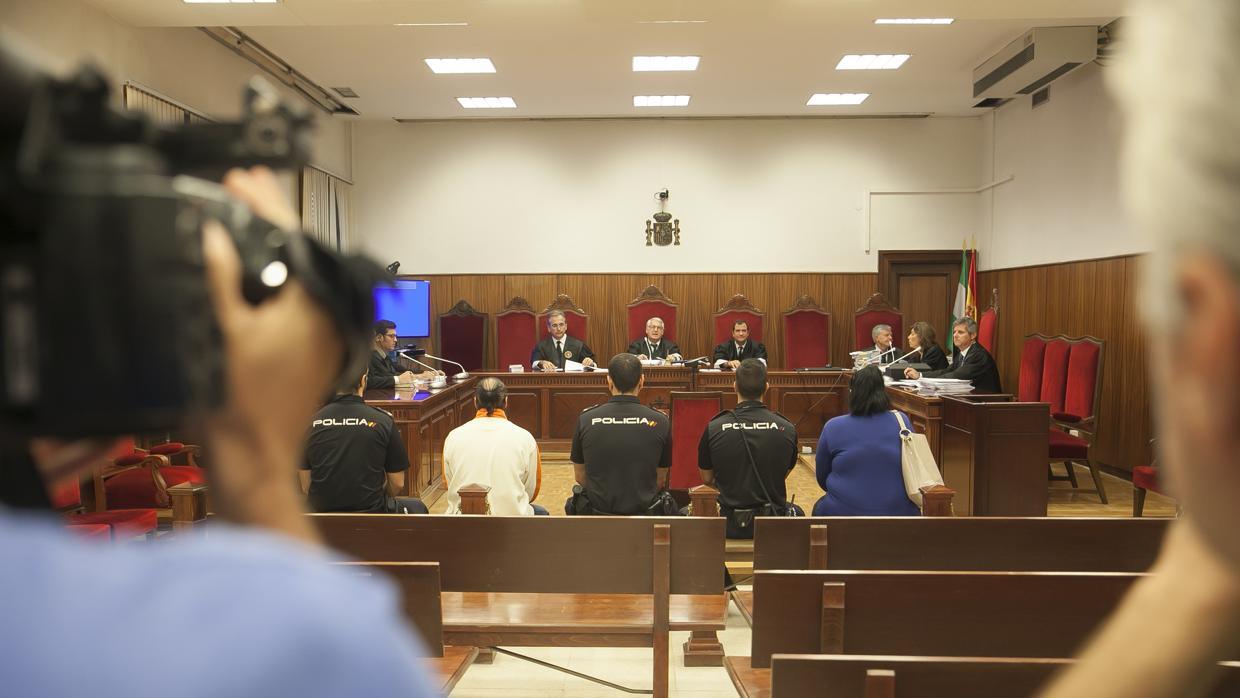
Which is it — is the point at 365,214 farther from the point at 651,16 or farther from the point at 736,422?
the point at 736,422

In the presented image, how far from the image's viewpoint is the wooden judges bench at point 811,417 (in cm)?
555

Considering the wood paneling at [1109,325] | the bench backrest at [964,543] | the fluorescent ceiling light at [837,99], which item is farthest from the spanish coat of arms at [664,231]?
the bench backrest at [964,543]

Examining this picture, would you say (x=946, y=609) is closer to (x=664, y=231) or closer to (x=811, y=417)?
(x=811, y=417)

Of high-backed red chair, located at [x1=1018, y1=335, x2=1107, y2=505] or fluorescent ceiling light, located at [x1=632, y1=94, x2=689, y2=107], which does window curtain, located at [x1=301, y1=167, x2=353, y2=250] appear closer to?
fluorescent ceiling light, located at [x1=632, y1=94, x2=689, y2=107]

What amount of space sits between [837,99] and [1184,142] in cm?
991

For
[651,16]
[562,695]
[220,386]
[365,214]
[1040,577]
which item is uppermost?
[651,16]

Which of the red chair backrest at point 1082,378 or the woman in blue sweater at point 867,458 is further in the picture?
the red chair backrest at point 1082,378

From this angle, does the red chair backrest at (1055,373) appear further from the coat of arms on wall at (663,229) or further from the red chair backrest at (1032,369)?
the coat of arms on wall at (663,229)

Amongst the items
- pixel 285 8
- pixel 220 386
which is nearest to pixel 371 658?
pixel 220 386

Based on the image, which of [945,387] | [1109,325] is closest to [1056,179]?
[1109,325]

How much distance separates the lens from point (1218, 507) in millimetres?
343

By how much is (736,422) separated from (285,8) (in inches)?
169

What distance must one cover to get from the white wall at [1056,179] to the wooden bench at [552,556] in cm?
568

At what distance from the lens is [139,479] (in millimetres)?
4754
